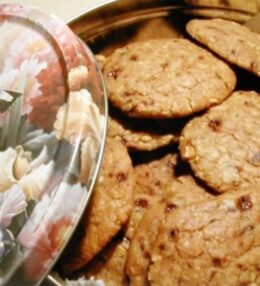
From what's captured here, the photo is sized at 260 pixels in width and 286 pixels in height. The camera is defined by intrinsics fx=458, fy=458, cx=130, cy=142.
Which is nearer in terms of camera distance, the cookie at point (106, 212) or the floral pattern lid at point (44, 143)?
the floral pattern lid at point (44, 143)

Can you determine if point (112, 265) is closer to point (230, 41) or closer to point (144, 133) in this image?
point (144, 133)

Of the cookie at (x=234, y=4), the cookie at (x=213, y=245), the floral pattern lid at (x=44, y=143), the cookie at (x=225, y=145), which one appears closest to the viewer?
the floral pattern lid at (x=44, y=143)

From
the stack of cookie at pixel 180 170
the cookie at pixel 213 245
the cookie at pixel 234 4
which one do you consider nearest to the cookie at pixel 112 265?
the stack of cookie at pixel 180 170

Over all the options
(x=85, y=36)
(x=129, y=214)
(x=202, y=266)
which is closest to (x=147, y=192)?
(x=129, y=214)

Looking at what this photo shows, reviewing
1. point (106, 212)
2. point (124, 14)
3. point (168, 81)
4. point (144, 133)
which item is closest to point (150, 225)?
point (106, 212)

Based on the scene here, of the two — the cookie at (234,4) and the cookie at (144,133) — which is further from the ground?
the cookie at (234,4)

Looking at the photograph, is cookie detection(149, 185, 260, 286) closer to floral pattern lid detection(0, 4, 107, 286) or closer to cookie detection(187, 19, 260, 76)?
floral pattern lid detection(0, 4, 107, 286)

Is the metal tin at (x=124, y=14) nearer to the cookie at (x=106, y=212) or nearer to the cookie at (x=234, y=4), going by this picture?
the cookie at (x=234, y=4)

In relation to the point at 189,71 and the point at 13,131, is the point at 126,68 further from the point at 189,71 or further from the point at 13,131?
the point at 13,131
